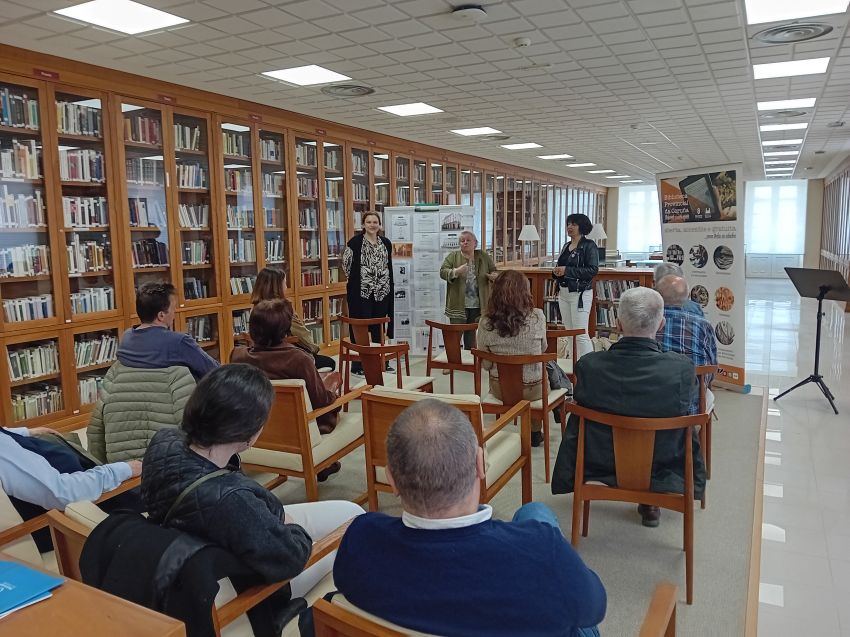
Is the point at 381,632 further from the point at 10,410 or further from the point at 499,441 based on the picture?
the point at 10,410

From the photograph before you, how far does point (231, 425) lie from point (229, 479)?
0.17 meters

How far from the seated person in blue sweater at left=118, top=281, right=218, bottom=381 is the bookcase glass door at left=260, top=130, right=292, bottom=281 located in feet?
13.1

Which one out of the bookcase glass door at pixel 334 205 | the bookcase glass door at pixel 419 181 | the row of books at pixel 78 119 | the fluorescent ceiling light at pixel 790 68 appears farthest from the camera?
the bookcase glass door at pixel 419 181

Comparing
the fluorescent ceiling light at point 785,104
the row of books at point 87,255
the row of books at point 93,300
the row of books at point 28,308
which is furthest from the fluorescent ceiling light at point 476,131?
the row of books at point 28,308

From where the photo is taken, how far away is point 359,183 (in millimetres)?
8156

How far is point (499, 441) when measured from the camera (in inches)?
120

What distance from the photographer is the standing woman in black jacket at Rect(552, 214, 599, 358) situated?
5.79 meters

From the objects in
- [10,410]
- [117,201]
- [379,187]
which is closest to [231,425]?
[10,410]

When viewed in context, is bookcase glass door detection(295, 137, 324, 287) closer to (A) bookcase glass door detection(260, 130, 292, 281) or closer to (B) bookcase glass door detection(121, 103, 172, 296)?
(A) bookcase glass door detection(260, 130, 292, 281)

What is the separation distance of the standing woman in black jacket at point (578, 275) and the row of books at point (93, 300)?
4.11 m

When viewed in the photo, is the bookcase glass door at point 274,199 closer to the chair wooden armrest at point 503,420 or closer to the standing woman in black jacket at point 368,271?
the standing woman in black jacket at point 368,271

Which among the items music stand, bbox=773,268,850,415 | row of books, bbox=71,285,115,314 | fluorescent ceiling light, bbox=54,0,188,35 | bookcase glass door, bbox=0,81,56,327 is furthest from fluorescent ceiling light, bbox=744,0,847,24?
row of books, bbox=71,285,115,314

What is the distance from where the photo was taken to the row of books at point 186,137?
568 centimetres

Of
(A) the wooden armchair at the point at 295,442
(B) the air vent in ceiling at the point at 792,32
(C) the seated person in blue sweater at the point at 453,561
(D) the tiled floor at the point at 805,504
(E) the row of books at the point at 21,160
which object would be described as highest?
(B) the air vent in ceiling at the point at 792,32
